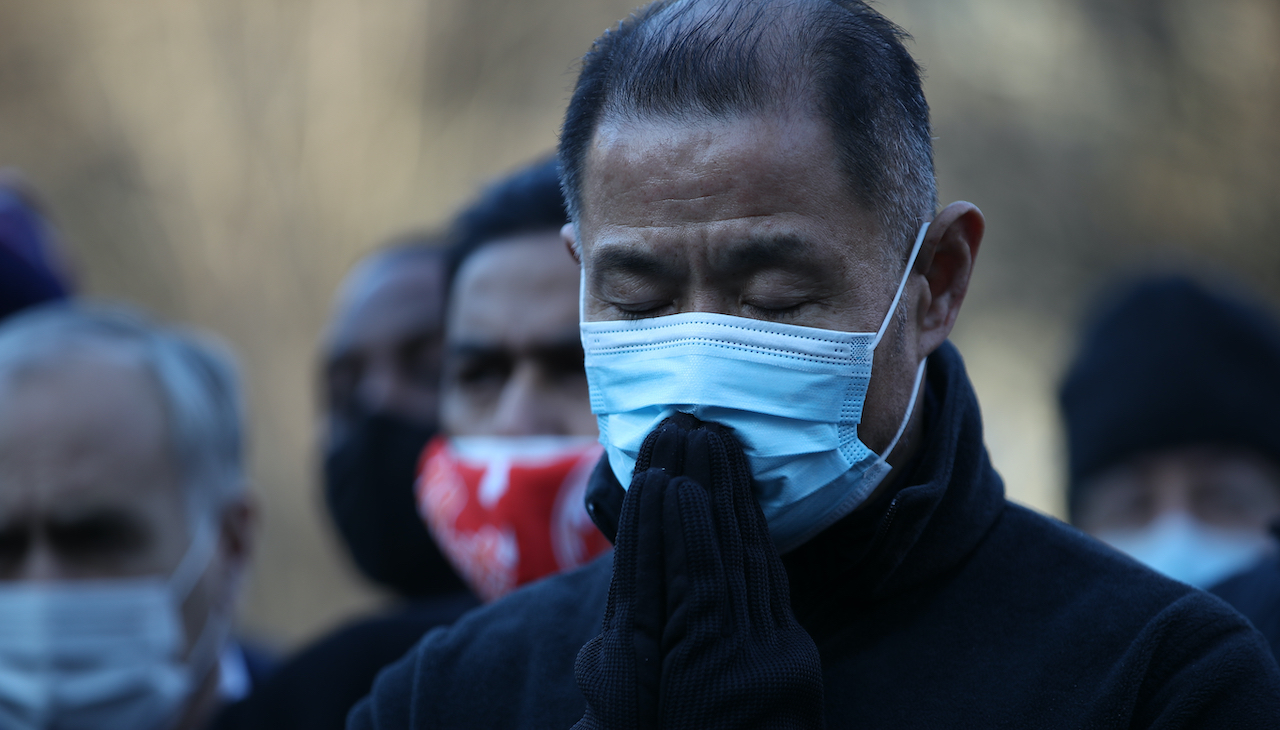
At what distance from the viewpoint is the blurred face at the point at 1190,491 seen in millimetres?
3939

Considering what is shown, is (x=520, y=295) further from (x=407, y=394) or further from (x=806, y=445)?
(x=806, y=445)

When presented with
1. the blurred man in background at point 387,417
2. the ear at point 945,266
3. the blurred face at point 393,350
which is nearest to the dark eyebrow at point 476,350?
the blurred man in background at point 387,417

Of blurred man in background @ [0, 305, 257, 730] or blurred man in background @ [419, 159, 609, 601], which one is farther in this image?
blurred man in background @ [0, 305, 257, 730]

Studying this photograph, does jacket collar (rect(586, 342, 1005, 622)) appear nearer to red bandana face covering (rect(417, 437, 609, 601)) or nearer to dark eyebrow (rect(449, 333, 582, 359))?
red bandana face covering (rect(417, 437, 609, 601))

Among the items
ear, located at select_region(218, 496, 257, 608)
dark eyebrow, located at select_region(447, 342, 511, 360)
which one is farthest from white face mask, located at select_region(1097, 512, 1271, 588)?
ear, located at select_region(218, 496, 257, 608)

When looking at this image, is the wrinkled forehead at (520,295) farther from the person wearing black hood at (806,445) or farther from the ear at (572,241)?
the person wearing black hood at (806,445)

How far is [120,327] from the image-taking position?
397 cm

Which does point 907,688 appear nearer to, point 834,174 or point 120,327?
point 834,174

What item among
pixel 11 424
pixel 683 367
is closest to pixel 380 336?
pixel 11 424

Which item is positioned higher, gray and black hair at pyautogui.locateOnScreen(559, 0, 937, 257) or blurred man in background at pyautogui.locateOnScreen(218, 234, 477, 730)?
gray and black hair at pyautogui.locateOnScreen(559, 0, 937, 257)

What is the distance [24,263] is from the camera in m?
5.16

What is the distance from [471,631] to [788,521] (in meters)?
0.64

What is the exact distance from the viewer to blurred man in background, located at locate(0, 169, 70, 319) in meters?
5.09

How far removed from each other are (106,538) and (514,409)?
55.6 inches
